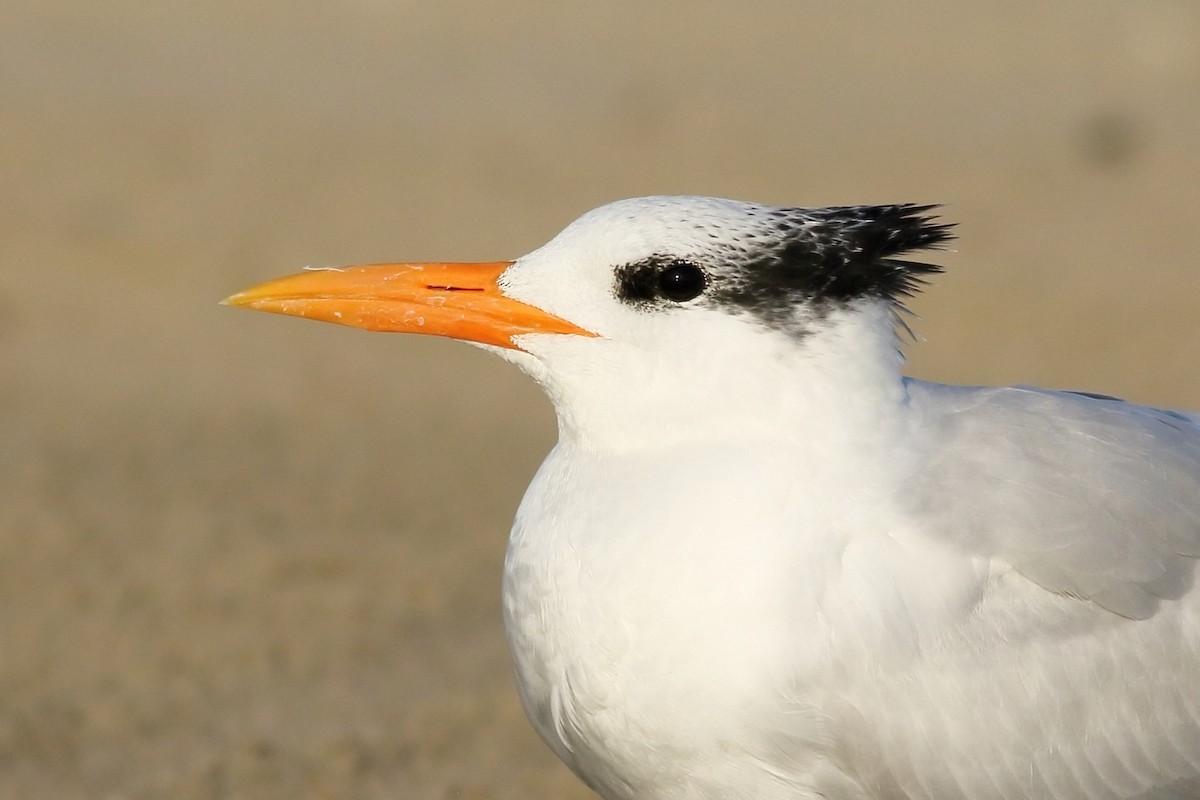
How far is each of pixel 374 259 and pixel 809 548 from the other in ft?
25.6

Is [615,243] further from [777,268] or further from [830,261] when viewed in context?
[830,261]

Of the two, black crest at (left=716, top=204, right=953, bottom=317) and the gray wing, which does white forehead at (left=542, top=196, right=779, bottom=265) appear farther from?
the gray wing

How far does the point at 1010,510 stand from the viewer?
10.8ft

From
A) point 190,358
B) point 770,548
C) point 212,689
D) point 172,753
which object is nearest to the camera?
point 770,548

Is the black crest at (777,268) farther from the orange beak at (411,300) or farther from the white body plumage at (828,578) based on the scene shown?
the orange beak at (411,300)

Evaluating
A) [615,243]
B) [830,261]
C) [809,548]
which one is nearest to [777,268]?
[830,261]

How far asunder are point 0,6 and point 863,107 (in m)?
8.89

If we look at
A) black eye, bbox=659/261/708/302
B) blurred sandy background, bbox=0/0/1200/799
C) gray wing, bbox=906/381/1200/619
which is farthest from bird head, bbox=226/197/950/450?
blurred sandy background, bbox=0/0/1200/799

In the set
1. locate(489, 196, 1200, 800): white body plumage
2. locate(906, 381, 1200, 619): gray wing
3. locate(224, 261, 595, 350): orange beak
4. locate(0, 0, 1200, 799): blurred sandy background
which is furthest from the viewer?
locate(0, 0, 1200, 799): blurred sandy background

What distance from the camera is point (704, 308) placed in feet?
11.0

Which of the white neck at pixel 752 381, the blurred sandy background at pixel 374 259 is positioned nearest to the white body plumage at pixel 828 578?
the white neck at pixel 752 381

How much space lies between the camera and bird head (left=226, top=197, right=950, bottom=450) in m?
3.32

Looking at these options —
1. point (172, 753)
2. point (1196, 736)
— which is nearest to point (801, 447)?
point (1196, 736)

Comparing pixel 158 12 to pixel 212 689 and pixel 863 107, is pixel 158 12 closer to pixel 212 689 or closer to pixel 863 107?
pixel 863 107
